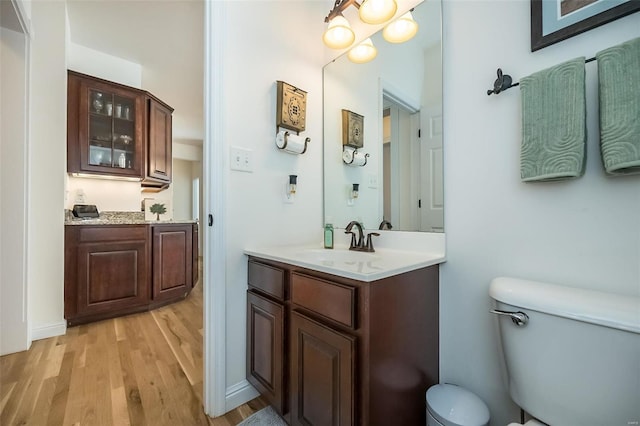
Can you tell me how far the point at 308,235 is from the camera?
5.25ft

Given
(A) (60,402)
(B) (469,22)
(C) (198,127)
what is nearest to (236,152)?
(B) (469,22)

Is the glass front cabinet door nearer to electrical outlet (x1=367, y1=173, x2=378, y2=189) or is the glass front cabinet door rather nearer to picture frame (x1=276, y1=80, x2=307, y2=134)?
picture frame (x1=276, y1=80, x2=307, y2=134)

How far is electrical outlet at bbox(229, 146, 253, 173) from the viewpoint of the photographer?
1.27 metres

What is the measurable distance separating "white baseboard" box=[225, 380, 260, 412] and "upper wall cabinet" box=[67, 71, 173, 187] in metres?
2.37

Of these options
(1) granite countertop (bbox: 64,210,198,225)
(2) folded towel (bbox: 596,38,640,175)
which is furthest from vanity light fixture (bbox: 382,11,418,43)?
(1) granite countertop (bbox: 64,210,198,225)

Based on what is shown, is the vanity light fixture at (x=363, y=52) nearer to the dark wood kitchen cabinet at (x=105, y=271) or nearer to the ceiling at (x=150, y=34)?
the ceiling at (x=150, y=34)

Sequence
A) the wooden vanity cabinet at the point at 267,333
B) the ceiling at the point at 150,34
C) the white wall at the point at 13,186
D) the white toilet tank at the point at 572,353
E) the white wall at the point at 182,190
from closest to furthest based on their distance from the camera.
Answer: the white toilet tank at the point at 572,353 → the wooden vanity cabinet at the point at 267,333 → the white wall at the point at 13,186 → the ceiling at the point at 150,34 → the white wall at the point at 182,190

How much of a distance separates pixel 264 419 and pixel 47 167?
2.40m

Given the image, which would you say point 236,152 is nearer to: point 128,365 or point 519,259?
point 519,259

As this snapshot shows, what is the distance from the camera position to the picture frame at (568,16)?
2.48 feet

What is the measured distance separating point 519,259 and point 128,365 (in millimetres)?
2142

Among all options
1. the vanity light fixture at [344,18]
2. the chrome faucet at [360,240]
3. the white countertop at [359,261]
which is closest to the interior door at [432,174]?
the white countertop at [359,261]

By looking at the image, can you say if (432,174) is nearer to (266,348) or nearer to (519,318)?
(519,318)

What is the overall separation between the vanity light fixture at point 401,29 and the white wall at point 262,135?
502mm
